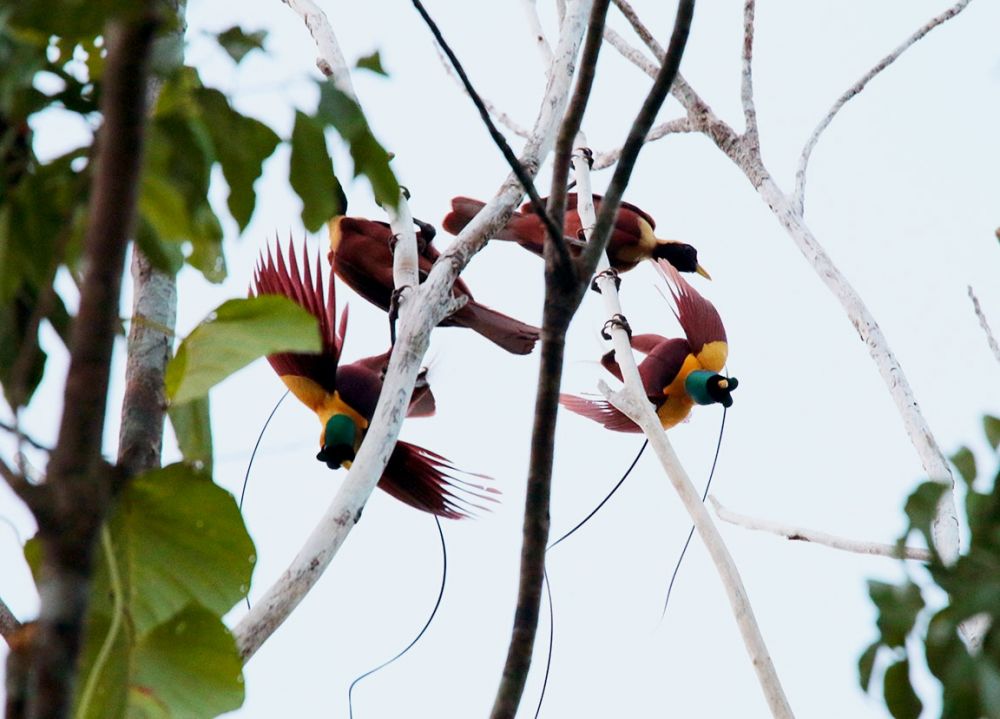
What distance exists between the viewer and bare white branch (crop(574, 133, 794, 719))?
2113 millimetres

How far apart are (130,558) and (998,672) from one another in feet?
2.19

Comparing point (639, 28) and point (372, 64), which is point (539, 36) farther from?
point (372, 64)

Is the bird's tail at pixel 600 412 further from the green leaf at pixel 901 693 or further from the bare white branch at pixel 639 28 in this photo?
the green leaf at pixel 901 693

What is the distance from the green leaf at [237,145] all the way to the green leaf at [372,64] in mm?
90

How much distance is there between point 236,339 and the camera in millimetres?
946

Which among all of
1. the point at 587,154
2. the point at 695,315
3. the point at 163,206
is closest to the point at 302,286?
the point at 587,154

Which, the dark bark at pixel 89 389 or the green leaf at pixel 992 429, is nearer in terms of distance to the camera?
the dark bark at pixel 89 389

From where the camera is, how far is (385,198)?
884 millimetres

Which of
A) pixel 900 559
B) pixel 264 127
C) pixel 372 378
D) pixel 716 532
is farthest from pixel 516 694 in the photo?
pixel 372 378

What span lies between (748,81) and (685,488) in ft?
3.70

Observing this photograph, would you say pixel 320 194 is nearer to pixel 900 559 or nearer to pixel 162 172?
pixel 162 172

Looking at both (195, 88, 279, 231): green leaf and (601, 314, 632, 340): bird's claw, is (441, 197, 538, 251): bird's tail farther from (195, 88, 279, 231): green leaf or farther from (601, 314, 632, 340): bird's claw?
(195, 88, 279, 231): green leaf

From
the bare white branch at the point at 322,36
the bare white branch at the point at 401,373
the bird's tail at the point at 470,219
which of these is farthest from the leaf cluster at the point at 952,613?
the bird's tail at the point at 470,219

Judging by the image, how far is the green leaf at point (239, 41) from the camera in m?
0.85
